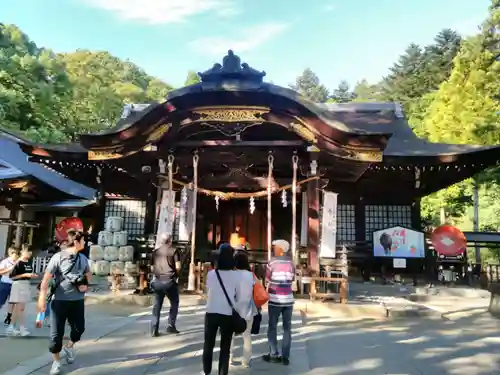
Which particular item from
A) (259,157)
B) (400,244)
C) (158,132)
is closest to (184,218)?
(259,157)

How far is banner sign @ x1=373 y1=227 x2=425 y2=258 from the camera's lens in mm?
12914

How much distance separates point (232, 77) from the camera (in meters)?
8.91

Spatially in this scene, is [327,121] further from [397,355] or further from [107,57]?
[107,57]

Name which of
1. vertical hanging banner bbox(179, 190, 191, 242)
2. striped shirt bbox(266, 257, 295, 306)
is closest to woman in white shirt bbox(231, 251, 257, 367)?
striped shirt bbox(266, 257, 295, 306)

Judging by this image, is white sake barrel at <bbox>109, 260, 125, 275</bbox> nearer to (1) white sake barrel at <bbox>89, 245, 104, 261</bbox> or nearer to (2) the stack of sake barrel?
(2) the stack of sake barrel

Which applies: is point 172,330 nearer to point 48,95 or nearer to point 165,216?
point 165,216

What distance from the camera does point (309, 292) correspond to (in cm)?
920

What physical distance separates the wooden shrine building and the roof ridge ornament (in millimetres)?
22

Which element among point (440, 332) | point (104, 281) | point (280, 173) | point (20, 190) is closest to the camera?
point (440, 332)

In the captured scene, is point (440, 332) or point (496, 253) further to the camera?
point (496, 253)

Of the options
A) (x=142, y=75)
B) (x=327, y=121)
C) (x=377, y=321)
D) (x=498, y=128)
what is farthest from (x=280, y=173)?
(x=142, y=75)

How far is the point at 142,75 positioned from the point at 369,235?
47610mm

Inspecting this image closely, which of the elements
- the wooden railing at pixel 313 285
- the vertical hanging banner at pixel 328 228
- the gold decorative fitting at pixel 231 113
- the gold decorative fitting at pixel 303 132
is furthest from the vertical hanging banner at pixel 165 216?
the vertical hanging banner at pixel 328 228

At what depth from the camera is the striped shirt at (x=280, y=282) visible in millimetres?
4902
